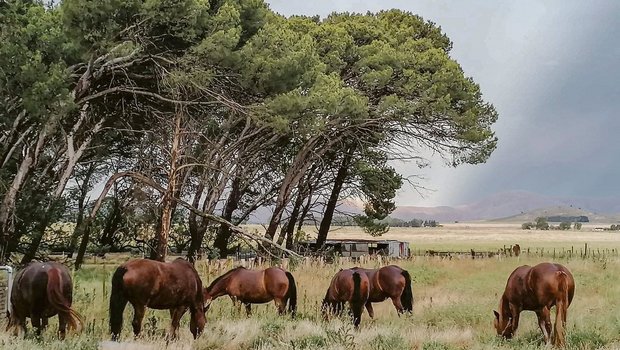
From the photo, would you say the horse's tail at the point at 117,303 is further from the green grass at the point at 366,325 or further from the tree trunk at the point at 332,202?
the tree trunk at the point at 332,202

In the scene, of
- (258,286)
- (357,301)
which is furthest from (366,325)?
(258,286)

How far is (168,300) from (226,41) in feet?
37.0

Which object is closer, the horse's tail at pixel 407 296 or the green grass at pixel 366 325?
the green grass at pixel 366 325

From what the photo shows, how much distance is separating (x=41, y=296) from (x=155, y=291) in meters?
1.60

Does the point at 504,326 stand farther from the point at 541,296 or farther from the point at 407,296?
the point at 407,296

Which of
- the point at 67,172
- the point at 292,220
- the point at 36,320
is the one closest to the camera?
the point at 36,320

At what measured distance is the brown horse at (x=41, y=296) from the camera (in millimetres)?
10086

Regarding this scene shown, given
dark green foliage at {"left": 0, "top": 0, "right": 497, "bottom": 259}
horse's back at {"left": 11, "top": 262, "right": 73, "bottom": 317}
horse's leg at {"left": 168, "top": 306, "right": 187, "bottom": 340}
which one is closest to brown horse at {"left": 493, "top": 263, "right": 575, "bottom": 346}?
horse's leg at {"left": 168, "top": 306, "right": 187, "bottom": 340}

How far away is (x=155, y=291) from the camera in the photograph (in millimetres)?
10312

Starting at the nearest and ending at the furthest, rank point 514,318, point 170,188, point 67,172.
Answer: point 514,318 < point 170,188 < point 67,172

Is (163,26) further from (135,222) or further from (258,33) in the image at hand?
(135,222)

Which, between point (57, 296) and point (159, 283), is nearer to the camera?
point (57, 296)

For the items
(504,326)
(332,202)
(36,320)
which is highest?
(332,202)

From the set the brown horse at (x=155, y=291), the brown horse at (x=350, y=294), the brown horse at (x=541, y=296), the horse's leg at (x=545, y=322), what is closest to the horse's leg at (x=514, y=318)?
the brown horse at (x=541, y=296)
